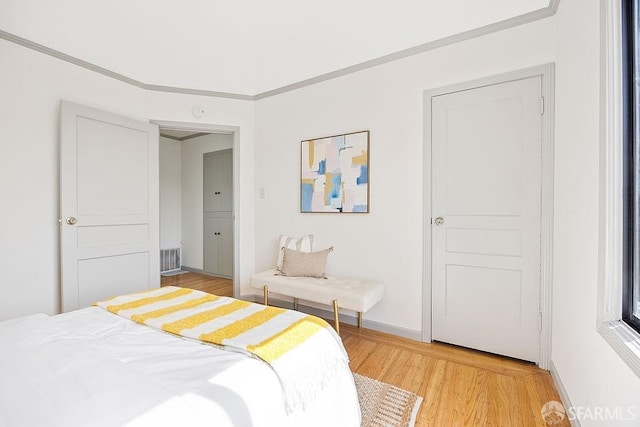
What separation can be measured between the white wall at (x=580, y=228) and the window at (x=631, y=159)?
0.16m

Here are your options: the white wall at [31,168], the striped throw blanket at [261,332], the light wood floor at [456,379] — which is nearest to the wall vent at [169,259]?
the white wall at [31,168]

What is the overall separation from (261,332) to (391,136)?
2036 millimetres

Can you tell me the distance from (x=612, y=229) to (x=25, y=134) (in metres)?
3.88

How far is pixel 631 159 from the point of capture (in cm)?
108

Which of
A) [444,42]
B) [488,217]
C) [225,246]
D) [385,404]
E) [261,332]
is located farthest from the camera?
[225,246]

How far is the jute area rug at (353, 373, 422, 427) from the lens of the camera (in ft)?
5.00

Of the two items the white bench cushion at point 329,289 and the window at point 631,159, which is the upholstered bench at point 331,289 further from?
the window at point 631,159

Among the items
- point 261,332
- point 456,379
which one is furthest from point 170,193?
point 456,379

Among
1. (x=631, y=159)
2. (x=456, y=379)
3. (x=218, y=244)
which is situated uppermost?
(x=631, y=159)

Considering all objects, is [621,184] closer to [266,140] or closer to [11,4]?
[266,140]

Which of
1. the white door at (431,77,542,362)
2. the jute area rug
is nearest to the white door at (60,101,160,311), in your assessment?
the jute area rug

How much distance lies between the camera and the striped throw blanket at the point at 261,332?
3.52 feet

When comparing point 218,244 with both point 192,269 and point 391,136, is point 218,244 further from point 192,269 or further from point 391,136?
point 391,136

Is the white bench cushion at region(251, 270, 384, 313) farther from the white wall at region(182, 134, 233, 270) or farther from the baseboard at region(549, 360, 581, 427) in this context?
the white wall at region(182, 134, 233, 270)
